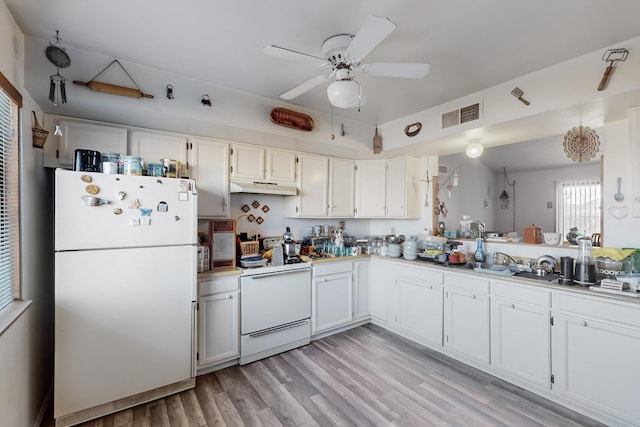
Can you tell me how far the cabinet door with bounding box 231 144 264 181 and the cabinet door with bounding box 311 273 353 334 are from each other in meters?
1.31

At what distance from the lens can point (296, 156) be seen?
3.28m

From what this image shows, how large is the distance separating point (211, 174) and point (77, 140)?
1011mm

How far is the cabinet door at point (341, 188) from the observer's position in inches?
141

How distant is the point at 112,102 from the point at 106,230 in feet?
3.07

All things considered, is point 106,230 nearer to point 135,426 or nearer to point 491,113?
point 135,426

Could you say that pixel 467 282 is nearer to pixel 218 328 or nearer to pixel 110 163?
pixel 218 328

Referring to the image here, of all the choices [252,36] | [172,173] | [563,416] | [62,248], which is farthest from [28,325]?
[563,416]

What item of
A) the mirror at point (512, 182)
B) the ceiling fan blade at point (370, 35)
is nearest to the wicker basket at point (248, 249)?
the ceiling fan blade at point (370, 35)

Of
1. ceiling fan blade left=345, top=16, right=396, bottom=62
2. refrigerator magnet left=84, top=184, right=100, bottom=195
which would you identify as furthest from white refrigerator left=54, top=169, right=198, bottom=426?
ceiling fan blade left=345, top=16, right=396, bottom=62

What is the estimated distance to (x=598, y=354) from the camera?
6.27 ft

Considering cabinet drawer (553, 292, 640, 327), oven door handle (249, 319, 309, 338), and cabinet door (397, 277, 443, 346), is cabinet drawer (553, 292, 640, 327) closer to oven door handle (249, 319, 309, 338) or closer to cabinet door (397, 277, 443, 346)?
cabinet door (397, 277, 443, 346)

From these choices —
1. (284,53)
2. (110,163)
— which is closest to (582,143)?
(284,53)

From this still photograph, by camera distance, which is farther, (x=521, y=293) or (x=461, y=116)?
(x=461, y=116)

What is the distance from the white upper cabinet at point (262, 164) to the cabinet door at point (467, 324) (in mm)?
2094
